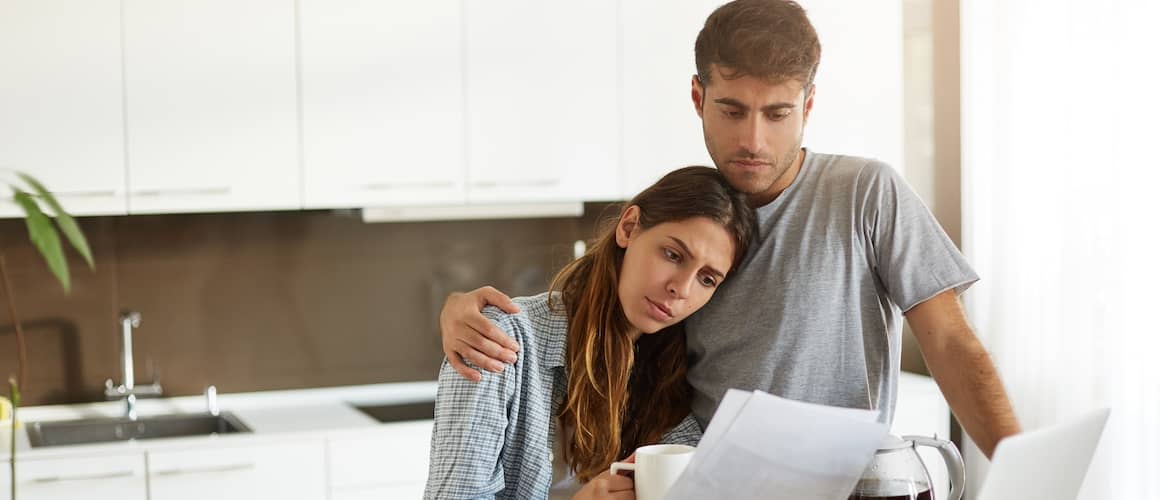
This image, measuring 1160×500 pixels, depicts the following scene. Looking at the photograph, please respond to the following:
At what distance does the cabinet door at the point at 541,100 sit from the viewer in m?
3.25

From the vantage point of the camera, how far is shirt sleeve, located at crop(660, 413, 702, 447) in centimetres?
173

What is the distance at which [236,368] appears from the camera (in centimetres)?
347

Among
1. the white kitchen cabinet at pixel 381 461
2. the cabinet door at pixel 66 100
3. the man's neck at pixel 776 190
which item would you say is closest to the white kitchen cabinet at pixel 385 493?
the white kitchen cabinet at pixel 381 461

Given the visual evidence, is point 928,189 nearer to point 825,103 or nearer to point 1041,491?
point 825,103

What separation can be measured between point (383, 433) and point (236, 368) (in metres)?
0.73

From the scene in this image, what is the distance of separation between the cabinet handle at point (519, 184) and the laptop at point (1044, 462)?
84.9 inches

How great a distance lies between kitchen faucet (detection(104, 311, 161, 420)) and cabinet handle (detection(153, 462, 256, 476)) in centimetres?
47

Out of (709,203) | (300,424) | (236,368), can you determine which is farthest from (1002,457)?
(236,368)

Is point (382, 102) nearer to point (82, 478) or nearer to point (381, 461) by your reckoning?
point (381, 461)

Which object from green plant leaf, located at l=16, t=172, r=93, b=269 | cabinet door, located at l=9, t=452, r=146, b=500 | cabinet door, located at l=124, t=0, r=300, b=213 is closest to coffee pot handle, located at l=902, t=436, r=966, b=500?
green plant leaf, located at l=16, t=172, r=93, b=269

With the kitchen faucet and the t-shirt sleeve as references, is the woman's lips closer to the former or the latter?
the t-shirt sleeve

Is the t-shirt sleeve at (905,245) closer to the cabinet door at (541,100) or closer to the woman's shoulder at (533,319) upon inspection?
the woman's shoulder at (533,319)

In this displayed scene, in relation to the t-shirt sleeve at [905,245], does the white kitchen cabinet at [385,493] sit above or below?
below

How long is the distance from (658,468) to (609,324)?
0.44 m
